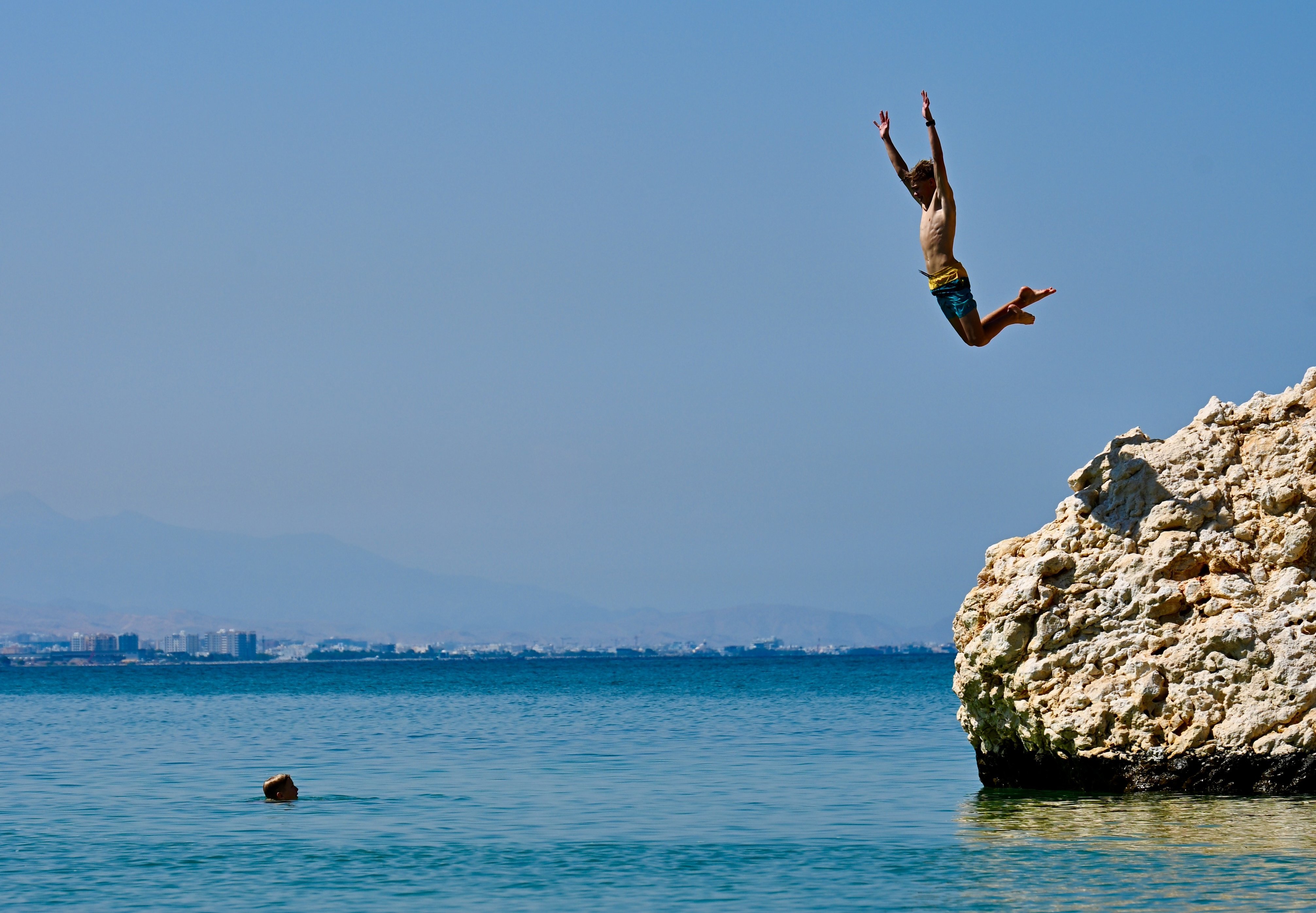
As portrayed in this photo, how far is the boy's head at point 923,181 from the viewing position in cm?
1569

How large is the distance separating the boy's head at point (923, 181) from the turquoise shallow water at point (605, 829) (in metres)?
6.69

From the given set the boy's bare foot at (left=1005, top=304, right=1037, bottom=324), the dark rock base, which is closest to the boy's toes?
the boy's bare foot at (left=1005, top=304, right=1037, bottom=324)

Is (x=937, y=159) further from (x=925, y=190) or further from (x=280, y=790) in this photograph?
(x=280, y=790)

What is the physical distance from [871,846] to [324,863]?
220 inches

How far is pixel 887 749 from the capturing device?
28.5 metres

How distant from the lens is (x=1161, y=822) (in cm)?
1507

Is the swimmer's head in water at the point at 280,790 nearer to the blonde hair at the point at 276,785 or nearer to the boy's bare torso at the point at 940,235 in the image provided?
the blonde hair at the point at 276,785

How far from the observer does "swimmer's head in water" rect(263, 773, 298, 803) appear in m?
20.2

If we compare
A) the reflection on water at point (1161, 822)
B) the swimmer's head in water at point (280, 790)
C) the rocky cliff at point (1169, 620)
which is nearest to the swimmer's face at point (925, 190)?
the rocky cliff at point (1169, 620)

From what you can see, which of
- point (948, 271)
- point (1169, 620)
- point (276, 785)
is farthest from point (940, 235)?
point (276, 785)

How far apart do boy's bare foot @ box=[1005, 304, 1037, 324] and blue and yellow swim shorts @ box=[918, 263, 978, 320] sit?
0.36 metres

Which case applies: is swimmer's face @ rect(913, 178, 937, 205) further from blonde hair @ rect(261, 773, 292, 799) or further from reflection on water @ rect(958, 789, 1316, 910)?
blonde hair @ rect(261, 773, 292, 799)

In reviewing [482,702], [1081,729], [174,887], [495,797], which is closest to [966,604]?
[1081,729]

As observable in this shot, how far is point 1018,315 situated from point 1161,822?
5.31m
